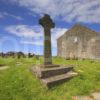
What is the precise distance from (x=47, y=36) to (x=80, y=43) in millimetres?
28400

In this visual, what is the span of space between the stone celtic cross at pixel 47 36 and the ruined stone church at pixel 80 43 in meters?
26.6

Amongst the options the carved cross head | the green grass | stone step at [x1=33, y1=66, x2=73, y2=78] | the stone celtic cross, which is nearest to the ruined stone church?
the carved cross head

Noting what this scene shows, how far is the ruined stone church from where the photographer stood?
126 ft

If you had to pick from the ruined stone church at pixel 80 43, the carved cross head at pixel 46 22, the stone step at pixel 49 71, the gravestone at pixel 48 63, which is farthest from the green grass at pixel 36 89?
the ruined stone church at pixel 80 43

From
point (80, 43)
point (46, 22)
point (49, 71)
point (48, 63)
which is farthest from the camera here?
point (80, 43)

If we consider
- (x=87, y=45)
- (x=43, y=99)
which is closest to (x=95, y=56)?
(x=87, y=45)

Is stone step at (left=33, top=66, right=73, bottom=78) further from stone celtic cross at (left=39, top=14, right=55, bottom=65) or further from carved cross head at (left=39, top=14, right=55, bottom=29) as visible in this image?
carved cross head at (left=39, top=14, right=55, bottom=29)

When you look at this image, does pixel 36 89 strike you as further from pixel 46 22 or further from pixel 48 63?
pixel 46 22

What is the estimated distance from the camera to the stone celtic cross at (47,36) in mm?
12594

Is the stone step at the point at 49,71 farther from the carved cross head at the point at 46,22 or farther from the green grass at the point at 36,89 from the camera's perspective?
the carved cross head at the point at 46,22

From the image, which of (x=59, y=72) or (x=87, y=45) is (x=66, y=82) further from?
(x=87, y=45)

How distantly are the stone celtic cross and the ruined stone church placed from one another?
26593 millimetres

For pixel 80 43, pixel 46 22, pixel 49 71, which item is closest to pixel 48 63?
pixel 49 71

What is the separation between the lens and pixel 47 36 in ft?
42.0
